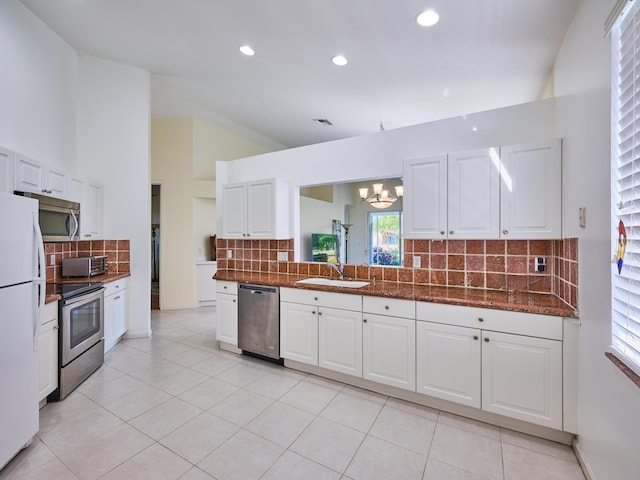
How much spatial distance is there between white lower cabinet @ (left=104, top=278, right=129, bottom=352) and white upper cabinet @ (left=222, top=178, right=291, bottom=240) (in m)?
1.40

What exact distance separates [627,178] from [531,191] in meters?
0.93

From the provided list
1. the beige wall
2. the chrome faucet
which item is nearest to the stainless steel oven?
the beige wall

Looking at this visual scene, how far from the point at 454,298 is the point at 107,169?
171 inches

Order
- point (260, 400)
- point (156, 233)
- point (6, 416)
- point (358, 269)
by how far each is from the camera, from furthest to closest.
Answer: point (156, 233) < point (358, 269) < point (260, 400) < point (6, 416)

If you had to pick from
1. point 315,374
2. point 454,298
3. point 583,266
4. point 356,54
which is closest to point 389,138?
point 356,54

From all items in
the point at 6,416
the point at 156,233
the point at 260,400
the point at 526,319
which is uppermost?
the point at 156,233

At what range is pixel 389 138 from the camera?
10.2 feet

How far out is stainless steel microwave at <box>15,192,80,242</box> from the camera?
2.63 m

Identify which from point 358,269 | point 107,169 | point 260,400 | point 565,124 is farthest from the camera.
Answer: point 107,169

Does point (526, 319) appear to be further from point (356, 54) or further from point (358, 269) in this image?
point (356, 54)

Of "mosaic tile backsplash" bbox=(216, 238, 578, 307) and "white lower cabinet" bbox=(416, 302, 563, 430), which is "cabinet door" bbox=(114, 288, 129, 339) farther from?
"white lower cabinet" bbox=(416, 302, 563, 430)

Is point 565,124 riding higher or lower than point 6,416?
higher

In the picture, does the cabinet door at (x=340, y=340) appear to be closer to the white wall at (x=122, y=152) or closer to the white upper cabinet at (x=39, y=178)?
the white wall at (x=122, y=152)

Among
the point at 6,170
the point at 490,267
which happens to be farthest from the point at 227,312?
the point at 490,267
